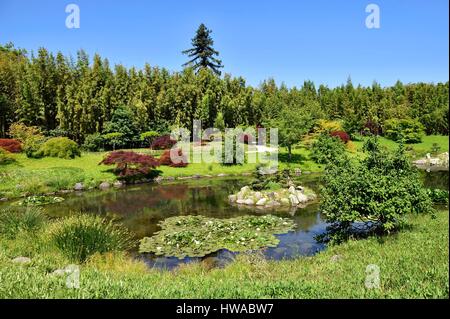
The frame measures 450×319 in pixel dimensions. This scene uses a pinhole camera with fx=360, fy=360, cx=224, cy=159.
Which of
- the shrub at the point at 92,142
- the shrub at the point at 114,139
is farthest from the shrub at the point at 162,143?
the shrub at the point at 92,142

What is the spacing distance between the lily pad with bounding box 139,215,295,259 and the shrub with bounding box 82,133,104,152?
21693 mm

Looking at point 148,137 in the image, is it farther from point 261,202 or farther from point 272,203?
point 272,203

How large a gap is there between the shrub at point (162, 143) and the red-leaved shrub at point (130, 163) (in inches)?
293

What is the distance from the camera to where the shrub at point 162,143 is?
34219 millimetres

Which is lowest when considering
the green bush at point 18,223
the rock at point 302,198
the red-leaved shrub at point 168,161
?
the rock at point 302,198

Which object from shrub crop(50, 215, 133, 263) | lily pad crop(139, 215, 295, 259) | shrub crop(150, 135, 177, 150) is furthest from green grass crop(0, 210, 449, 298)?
shrub crop(150, 135, 177, 150)

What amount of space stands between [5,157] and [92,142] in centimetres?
891

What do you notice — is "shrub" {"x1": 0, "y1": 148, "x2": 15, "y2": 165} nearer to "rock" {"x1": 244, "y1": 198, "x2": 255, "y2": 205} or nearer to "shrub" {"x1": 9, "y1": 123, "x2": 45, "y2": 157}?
"shrub" {"x1": 9, "y1": 123, "x2": 45, "y2": 157}

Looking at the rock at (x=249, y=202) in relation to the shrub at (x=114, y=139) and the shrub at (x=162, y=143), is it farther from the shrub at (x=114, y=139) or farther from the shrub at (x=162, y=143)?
Result: the shrub at (x=114, y=139)

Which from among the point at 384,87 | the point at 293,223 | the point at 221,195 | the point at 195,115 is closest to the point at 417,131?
the point at 384,87

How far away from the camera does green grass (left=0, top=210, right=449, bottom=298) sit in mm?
4824

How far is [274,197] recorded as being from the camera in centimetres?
1902

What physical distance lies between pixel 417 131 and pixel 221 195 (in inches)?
1307
